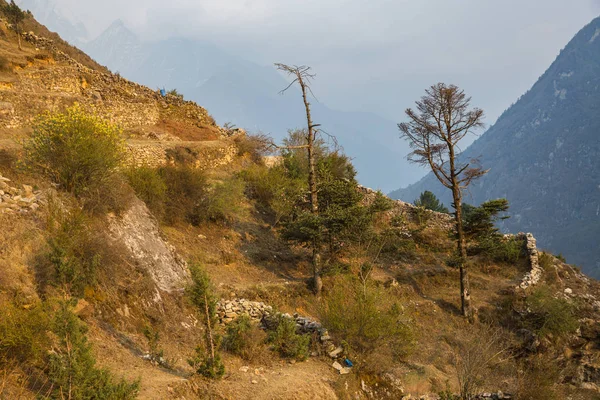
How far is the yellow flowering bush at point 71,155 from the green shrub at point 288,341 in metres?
6.27

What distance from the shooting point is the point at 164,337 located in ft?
27.9

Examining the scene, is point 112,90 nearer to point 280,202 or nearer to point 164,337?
point 280,202

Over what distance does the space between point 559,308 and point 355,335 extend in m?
9.02

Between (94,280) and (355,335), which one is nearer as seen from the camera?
(94,280)

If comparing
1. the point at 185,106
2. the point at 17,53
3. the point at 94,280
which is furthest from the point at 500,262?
the point at 17,53

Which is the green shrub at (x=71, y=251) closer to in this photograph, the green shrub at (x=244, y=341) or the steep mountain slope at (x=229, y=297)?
the steep mountain slope at (x=229, y=297)

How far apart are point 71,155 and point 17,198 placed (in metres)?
1.70

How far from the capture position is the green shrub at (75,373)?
491cm

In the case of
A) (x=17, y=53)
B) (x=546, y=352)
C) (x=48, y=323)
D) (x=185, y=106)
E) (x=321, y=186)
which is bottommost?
(x=48, y=323)

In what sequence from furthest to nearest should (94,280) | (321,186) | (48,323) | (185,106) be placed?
1. (185,106)
2. (321,186)
3. (94,280)
4. (48,323)

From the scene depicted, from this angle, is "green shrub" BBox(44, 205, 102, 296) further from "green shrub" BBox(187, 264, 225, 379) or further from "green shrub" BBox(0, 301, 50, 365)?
"green shrub" BBox(187, 264, 225, 379)

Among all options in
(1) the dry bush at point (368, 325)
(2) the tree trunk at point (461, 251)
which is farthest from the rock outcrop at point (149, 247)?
(2) the tree trunk at point (461, 251)

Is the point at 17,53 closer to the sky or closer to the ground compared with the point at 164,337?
closer to the sky

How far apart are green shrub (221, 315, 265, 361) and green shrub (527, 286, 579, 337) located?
10586 millimetres
